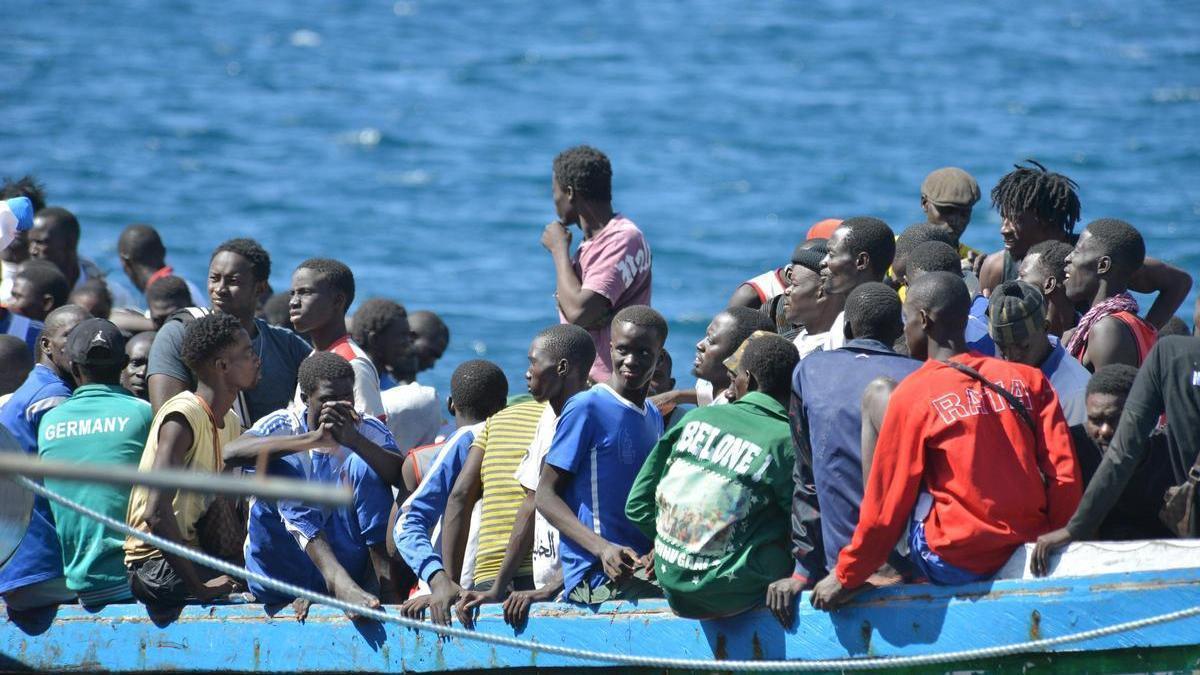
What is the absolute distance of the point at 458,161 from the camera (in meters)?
33.5

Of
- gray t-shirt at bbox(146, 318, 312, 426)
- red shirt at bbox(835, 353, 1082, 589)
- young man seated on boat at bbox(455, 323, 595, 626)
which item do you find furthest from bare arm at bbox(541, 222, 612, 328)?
red shirt at bbox(835, 353, 1082, 589)

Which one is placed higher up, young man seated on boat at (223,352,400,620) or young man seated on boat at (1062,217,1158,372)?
young man seated on boat at (1062,217,1158,372)

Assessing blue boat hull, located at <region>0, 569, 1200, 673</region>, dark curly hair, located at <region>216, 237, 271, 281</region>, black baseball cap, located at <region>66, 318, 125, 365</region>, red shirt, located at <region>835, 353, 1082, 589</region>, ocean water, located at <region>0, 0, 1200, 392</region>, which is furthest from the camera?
ocean water, located at <region>0, 0, 1200, 392</region>

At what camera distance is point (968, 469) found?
614 centimetres

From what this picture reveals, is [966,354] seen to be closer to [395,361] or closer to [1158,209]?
[395,361]

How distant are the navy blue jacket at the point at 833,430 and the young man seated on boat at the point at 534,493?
119cm

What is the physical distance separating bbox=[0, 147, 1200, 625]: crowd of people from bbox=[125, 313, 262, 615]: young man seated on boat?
0.05 ft

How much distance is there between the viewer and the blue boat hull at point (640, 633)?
621 cm

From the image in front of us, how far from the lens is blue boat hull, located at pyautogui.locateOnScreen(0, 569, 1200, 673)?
20.4 ft

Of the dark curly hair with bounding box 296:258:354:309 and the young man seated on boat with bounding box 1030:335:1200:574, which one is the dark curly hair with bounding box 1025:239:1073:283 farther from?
the dark curly hair with bounding box 296:258:354:309

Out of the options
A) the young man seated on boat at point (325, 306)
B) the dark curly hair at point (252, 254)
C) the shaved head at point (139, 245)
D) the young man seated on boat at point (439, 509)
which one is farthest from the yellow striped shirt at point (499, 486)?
the shaved head at point (139, 245)

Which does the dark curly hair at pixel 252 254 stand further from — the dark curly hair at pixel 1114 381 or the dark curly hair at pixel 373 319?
the dark curly hair at pixel 1114 381

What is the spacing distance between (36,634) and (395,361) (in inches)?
116

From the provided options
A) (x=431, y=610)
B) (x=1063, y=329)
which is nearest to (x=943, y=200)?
(x=1063, y=329)
